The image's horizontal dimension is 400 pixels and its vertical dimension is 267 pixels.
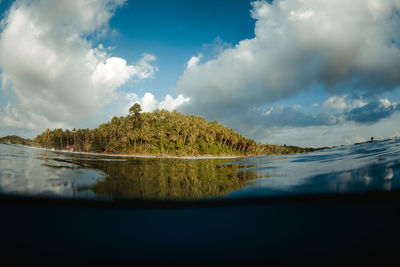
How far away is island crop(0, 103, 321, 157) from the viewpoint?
324 feet

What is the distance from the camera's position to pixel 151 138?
351ft

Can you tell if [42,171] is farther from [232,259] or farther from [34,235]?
[232,259]

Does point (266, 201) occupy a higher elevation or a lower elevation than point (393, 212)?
higher

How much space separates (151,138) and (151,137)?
0.83m

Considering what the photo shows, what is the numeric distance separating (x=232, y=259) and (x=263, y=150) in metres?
163

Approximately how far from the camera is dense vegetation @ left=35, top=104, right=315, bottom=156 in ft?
325

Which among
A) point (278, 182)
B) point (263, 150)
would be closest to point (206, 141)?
point (263, 150)

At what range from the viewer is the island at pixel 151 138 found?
98.9 m

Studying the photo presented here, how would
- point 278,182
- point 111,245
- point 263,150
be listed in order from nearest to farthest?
point 111,245
point 278,182
point 263,150

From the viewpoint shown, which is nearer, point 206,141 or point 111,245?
point 111,245

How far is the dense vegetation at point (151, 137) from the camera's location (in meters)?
99.1

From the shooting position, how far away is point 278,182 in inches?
348

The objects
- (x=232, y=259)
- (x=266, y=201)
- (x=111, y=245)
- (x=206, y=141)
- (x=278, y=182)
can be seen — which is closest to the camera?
(x=232, y=259)

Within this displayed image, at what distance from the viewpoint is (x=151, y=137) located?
107500 mm
